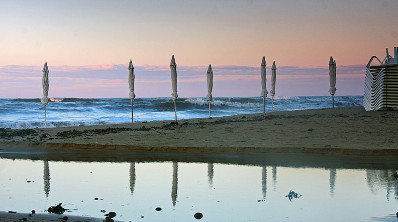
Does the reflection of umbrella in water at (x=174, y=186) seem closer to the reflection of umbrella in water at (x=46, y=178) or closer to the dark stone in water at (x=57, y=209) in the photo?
the dark stone in water at (x=57, y=209)

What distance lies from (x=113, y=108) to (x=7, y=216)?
4525 centimetres

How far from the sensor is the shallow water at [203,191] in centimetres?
525

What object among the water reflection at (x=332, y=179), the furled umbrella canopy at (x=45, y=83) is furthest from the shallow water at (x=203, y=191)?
the furled umbrella canopy at (x=45, y=83)

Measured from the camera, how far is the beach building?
19.8m

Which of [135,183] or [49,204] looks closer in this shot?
[49,204]

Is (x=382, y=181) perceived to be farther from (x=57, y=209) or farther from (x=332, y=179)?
(x=57, y=209)

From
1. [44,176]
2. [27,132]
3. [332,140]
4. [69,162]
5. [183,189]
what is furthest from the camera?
[27,132]

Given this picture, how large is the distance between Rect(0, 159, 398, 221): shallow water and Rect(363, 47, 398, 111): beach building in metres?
12.8

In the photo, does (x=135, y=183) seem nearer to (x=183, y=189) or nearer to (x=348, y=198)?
(x=183, y=189)

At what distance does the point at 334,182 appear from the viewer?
7.18 metres

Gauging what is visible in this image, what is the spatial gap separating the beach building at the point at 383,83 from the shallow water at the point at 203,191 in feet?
41.9

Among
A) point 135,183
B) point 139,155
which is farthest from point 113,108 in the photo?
point 135,183

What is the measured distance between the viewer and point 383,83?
1983cm

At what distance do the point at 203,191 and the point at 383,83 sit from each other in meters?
15.7
